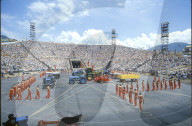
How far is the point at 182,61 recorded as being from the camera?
34.1 meters

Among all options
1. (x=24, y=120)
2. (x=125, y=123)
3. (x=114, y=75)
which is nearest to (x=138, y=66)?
(x=114, y=75)

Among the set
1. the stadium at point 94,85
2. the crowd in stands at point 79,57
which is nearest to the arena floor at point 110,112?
the stadium at point 94,85

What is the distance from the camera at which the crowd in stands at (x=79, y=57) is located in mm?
36625

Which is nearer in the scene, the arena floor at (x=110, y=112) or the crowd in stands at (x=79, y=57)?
the arena floor at (x=110, y=112)

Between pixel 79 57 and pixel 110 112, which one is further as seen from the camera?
pixel 79 57

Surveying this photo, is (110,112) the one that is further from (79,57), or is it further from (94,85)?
(79,57)

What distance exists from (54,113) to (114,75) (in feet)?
65.4

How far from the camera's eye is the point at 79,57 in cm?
5250

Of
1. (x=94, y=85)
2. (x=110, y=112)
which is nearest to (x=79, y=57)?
(x=94, y=85)

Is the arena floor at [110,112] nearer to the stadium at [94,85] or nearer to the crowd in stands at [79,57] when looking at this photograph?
the stadium at [94,85]

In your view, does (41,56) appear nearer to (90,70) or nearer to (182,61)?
(90,70)

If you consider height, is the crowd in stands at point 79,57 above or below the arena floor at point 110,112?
above

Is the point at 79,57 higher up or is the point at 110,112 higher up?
the point at 79,57

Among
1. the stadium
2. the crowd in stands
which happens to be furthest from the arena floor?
the crowd in stands
